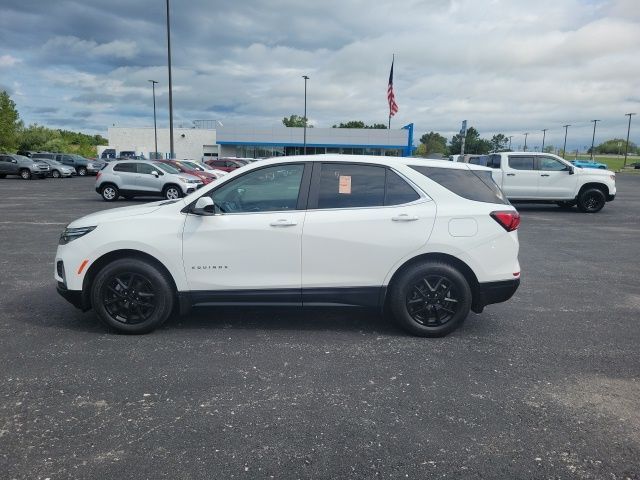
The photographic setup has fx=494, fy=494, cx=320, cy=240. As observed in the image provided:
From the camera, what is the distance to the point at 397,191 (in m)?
4.62

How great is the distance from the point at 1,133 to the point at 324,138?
38782mm

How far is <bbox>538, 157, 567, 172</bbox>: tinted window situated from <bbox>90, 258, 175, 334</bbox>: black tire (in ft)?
47.9

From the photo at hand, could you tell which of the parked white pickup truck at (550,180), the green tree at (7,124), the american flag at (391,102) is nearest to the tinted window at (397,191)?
the parked white pickup truck at (550,180)

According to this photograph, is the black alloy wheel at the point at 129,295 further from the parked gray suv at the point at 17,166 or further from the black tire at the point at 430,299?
the parked gray suv at the point at 17,166

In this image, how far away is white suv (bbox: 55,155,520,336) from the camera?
4.46 metres

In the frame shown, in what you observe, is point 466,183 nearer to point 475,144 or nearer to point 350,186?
point 350,186

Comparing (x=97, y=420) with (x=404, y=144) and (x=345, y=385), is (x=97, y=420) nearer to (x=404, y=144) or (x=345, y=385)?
(x=345, y=385)

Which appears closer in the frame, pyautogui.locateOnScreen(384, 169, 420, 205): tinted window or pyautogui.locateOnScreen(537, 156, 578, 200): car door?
pyautogui.locateOnScreen(384, 169, 420, 205): tinted window

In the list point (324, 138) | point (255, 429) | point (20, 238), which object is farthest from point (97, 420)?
point (324, 138)

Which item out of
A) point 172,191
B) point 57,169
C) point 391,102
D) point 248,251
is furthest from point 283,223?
point 57,169

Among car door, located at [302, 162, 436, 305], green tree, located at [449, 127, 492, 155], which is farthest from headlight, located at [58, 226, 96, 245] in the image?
green tree, located at [449, 127, 492, 155]

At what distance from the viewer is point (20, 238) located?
33.1 feet

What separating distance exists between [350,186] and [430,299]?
4.22 feet

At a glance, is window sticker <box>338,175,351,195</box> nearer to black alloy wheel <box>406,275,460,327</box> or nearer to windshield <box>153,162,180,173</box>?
black alloy wheel <box>406,275,460,327</box>
